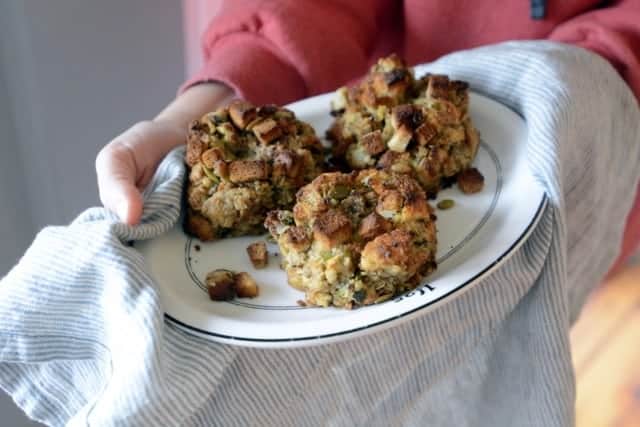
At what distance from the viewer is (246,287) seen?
69 centimetres

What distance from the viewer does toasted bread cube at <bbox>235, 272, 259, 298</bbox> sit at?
688 millimetres

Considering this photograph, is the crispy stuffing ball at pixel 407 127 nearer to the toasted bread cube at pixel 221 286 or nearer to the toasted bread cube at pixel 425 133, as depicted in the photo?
the toasted bread cube at pixel 425 133

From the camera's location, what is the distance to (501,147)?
84cm

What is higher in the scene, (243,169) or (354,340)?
(243,169)

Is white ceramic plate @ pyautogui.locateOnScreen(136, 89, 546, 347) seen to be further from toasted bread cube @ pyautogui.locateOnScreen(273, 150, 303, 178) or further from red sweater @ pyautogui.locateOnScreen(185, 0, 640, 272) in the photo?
A: red sweater @ pyautogui.locateOnScreen(185, 0, 640, 272)

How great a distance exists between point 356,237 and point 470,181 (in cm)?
17

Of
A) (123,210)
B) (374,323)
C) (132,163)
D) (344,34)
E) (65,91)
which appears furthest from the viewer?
(65,91)

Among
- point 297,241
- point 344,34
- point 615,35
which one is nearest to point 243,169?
point 297,241

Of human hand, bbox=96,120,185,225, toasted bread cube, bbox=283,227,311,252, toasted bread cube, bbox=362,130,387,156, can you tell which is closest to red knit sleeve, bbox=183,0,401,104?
human hand, bbox=96,120,185,225

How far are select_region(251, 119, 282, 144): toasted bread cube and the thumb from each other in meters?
0.14

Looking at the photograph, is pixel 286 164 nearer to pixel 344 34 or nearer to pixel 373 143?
pixel 373 143

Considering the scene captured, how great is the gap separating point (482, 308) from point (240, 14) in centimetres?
57

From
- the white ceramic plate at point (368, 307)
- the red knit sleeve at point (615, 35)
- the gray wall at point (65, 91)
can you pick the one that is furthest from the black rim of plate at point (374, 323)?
the gray wall at point (65, 91)

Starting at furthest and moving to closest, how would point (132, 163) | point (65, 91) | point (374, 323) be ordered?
point (65, 91), point (132, 163), point (374, 323)
